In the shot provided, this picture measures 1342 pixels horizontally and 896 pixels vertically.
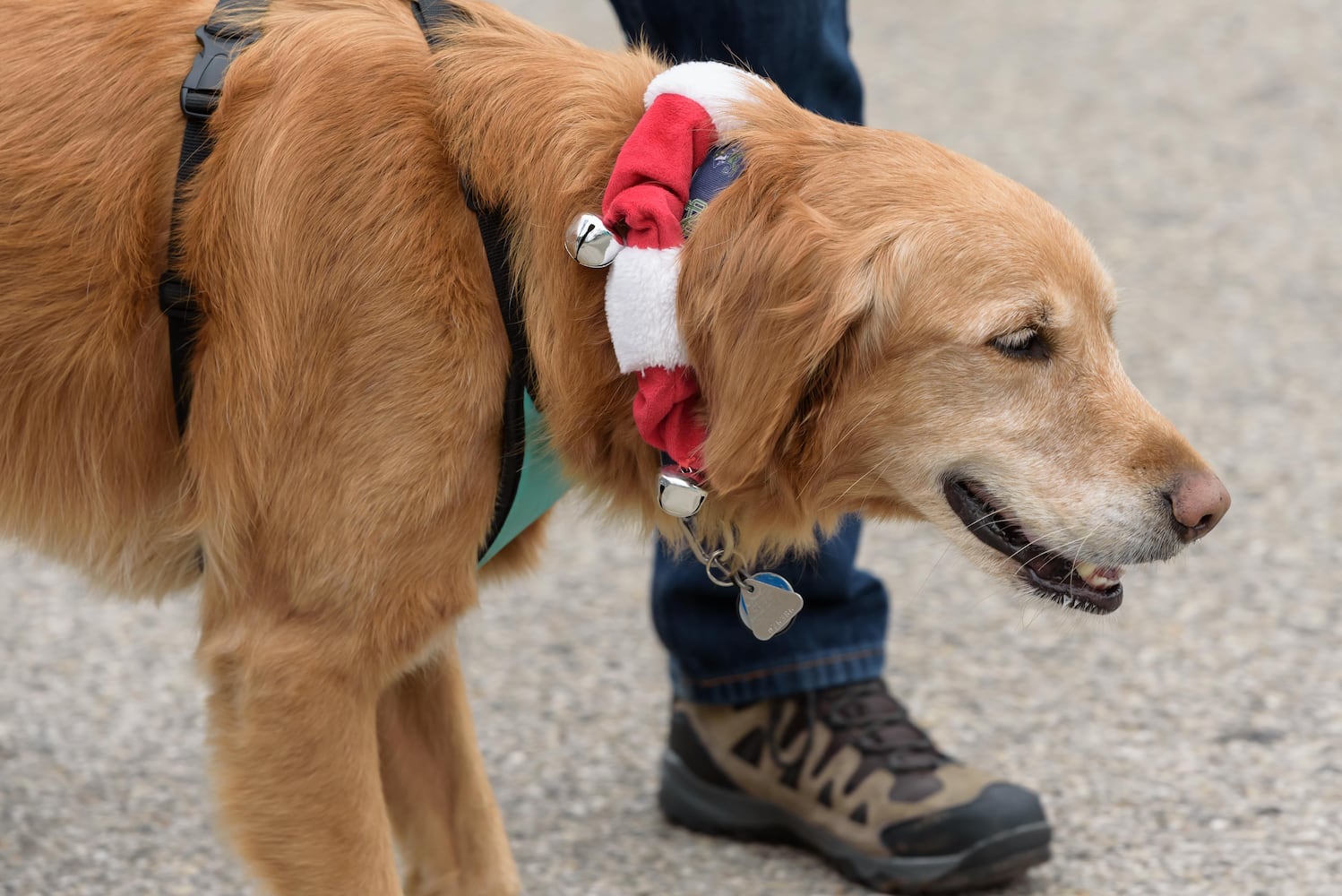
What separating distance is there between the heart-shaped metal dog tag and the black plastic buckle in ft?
3.62

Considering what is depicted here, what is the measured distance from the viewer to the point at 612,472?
2.30 metres

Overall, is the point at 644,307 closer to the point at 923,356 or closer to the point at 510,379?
the point at 510,379

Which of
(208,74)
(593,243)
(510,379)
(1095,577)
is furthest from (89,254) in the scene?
(1095,577)

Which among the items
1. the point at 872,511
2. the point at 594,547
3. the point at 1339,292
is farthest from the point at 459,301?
the point at 1339,292

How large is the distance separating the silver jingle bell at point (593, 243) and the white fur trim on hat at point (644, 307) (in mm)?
17

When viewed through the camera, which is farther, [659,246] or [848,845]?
[848,845]

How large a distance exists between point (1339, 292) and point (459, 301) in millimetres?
4758

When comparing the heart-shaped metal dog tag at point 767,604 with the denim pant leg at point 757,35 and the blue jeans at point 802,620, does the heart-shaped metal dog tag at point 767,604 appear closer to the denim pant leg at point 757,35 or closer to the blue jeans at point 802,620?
the blue jeans at point 802,620

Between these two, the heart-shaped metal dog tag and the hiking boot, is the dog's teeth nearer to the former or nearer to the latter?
the heart-shaped metal dog tag

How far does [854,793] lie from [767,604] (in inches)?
26.9

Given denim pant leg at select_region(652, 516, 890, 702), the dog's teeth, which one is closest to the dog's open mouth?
the dog's teeth

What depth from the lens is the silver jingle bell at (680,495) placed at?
2.18m

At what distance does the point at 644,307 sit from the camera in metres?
2.08

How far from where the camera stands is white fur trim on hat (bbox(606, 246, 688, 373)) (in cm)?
207
